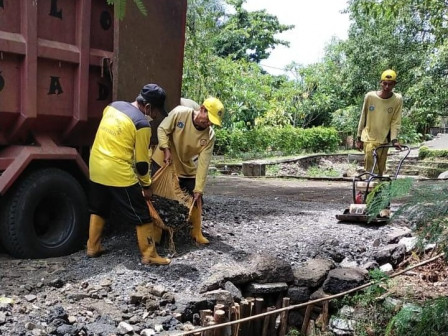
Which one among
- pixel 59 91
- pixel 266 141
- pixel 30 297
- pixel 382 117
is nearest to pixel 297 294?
pixel 30 297

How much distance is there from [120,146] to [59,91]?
0.90 meters

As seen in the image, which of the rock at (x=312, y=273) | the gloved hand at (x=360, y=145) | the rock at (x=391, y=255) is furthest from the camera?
the gloved hand at (x=360, y=145)

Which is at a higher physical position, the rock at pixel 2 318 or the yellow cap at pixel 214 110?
the yellow cap at pixel 214 110

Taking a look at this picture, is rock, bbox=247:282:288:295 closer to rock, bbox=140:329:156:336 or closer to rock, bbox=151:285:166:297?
rock, bbox=151:285:166:297

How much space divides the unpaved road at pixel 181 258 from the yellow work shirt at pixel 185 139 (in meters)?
0.69

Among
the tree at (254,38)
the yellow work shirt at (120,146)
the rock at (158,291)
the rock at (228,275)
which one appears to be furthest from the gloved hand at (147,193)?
the tree at (254,38)

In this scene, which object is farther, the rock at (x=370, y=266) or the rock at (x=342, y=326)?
the rock at (x=370, y=266)

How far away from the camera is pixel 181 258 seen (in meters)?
4.63

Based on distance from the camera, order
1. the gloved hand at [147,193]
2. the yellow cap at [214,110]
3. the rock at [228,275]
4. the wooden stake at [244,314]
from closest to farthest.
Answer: the wooden stake at [244,314] < the rock at [228,275] < the gloved hand at [147,193] < the yellow cap at [214,110]

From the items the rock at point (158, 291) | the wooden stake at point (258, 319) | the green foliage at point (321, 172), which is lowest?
the wooden stake at point (258, 319)

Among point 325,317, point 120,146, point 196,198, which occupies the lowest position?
point 325,317

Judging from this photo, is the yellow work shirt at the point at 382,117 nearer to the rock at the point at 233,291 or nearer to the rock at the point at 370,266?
the rock at the point at 370,266

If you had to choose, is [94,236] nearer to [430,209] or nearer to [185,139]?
[185,139]

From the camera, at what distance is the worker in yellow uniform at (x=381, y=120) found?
6.65m
